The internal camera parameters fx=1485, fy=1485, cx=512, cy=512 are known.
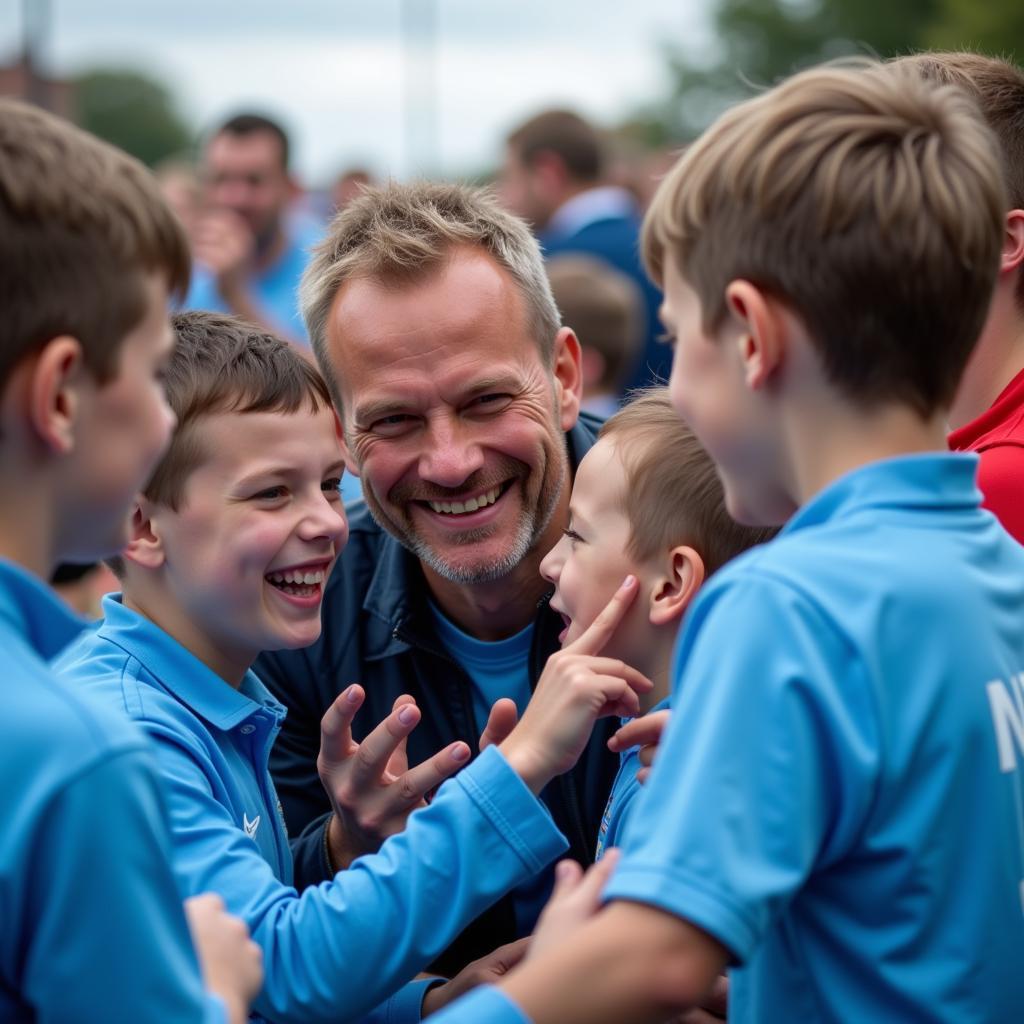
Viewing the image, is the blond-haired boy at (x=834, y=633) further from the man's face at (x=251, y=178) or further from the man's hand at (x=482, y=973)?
the man's face at (x=251, y=178)

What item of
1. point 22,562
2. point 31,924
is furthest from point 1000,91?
point 31,924

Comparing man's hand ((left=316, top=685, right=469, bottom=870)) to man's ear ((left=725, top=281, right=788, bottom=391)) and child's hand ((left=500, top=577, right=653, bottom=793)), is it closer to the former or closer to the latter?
child's hand ((left=500, top=577, right=653, bottom=793))

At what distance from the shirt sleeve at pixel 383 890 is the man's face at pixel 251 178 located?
663cm

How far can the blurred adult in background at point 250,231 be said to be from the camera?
24.2ft

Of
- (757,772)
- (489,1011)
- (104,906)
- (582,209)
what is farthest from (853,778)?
(582,209)

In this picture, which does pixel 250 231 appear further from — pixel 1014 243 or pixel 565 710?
pixel 565 710

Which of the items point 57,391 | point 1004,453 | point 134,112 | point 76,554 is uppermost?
point 57,391

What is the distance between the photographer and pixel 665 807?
64.2 inches

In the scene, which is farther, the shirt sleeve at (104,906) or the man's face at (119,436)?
the man's face at (119,436)

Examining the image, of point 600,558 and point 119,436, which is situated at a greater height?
point 119,436

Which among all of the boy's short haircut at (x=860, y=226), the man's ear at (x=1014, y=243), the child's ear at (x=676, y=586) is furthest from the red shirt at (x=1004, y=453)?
the boy's short haircut at (x=860, y=226)

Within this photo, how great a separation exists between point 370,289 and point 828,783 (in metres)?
1.79

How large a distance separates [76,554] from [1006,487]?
153 cm

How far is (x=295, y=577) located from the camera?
8.93ft
